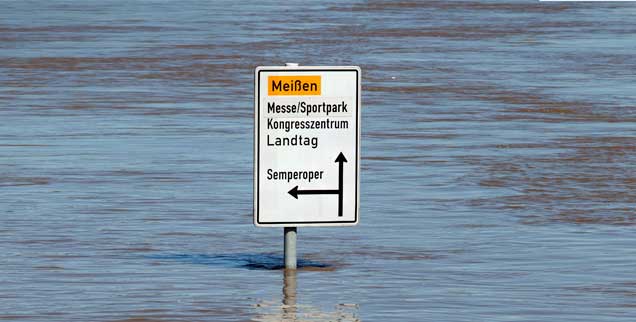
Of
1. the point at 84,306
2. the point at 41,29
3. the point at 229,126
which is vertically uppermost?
the point at 41,29

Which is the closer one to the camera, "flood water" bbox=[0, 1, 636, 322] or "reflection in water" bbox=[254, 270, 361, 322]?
"reflection in water" bbox=[254, 270, 361, 322]

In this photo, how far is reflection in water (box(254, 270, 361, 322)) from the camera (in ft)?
29.0

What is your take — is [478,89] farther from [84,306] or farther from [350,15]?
[350,15]

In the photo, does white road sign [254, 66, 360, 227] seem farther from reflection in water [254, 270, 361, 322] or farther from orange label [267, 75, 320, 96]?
reflection in water [254, 270, 361, 322]

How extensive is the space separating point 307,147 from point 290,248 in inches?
25.1

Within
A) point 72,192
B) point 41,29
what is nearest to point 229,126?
point 72,192

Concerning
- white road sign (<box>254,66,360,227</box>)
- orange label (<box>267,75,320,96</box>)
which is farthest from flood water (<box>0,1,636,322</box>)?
orange label (<box>267,75,320,96</box>)

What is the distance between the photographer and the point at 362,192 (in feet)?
45.9

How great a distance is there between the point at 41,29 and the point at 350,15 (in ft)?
29.2

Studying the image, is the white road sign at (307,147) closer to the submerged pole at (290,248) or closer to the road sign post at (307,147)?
the road sign post at (307,147)

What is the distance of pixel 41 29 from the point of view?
3838 centimetres

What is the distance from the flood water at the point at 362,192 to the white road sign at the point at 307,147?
15.1 inches

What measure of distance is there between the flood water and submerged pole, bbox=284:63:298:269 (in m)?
0.09

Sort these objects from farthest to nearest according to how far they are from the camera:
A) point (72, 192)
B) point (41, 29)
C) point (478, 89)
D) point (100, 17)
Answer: point (100, 17)
point (41, 29)
point (478, 89)
point (72, 192)
